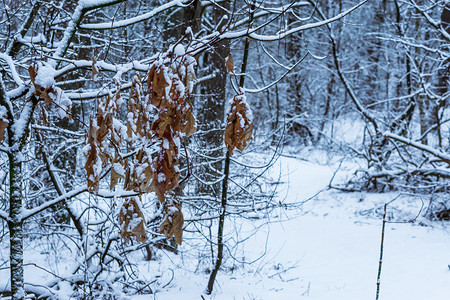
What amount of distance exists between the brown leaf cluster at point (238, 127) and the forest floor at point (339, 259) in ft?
8.46

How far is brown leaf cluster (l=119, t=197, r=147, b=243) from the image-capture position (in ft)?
8.21

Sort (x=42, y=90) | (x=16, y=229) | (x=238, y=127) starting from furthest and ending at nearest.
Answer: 1. (x=16, y=229)
2. (x=42, y=90)
3. (x=238, y=127)

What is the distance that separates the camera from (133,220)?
2.58m

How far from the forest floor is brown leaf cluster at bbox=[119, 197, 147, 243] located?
7.22 ft

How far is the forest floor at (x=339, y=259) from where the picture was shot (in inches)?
221

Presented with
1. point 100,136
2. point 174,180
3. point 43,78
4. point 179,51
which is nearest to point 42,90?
point 43,78

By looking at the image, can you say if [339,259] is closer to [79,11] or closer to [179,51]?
[79,11]

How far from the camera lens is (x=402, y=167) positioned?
27.8 feet

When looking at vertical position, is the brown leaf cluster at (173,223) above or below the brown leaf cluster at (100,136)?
below

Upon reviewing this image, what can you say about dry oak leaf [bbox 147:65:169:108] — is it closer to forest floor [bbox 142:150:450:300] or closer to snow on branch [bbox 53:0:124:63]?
snow on branch [bbox 53:0:124:63]

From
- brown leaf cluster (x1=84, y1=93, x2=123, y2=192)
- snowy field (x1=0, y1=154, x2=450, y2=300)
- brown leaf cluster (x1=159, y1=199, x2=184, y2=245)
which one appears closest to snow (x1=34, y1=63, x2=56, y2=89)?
brown leaf cluster (x1=84, y1=93, x2=123, y2=192)

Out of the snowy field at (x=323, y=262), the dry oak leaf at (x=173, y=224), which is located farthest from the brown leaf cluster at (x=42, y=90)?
the snowy field at (x=323, y=262)

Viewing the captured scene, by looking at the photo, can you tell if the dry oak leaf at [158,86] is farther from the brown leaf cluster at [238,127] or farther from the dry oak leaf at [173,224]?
the dry oak leaf at [173,224]

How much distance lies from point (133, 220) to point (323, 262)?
16.6 feet
